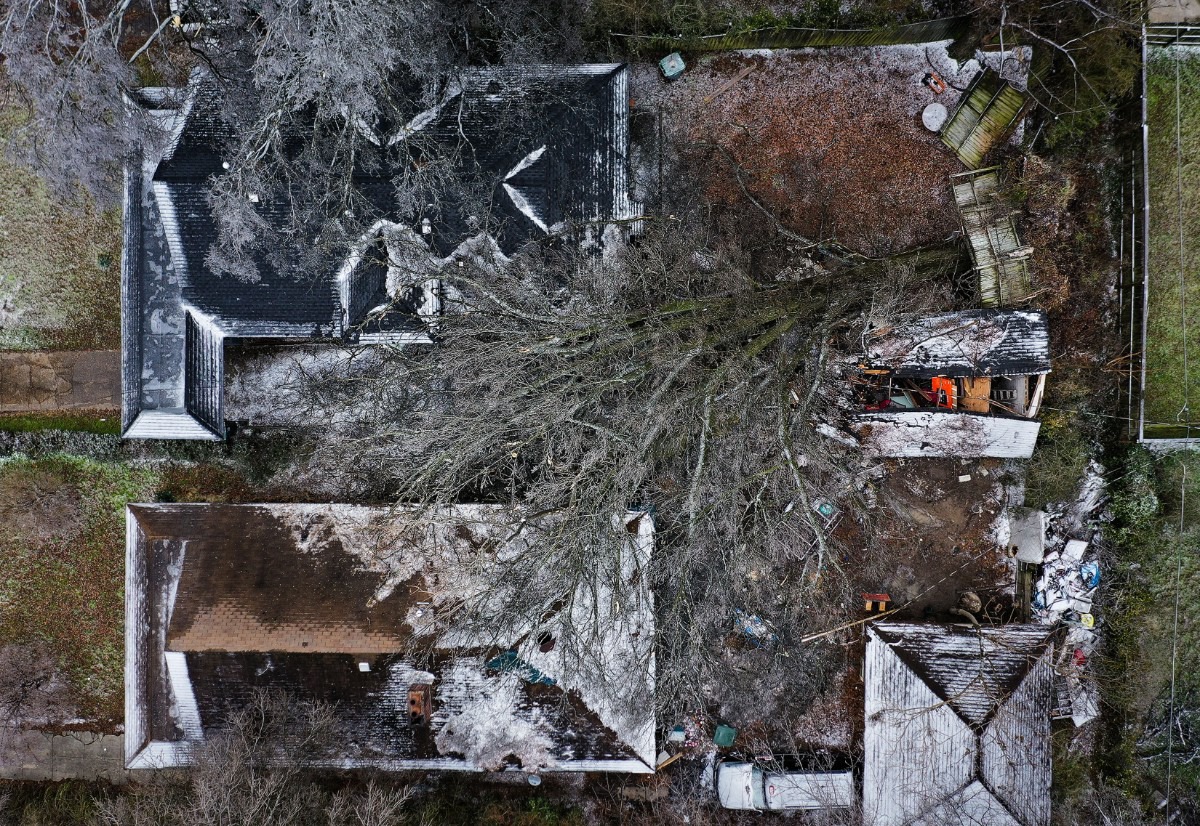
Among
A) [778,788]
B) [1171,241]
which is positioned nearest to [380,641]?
[778,788]

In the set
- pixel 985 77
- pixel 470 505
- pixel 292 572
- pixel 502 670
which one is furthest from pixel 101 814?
pixel 985 77

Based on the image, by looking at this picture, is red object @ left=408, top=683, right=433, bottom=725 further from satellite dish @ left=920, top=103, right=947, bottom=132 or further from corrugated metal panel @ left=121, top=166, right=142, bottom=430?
satellite dish @ left=920, top=103, right=947, bottom=132

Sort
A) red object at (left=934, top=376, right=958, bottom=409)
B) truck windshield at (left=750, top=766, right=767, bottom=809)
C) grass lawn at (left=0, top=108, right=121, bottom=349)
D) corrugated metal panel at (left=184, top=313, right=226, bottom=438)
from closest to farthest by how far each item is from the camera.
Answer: corrugated metal panel at (left=184, top=313, right=226, bottom=438)
red object at (left=934, top=376, right=958, bottom=409)
truck windshield at (left=750, top=766, right=767, bottom=809)
grass lawn at (left=0, top=108, right=121, bottom=349)

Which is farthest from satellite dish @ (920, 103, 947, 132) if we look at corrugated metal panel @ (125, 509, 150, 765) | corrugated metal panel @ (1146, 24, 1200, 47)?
corrugated metal panel @ (125, 509, 150, 765)

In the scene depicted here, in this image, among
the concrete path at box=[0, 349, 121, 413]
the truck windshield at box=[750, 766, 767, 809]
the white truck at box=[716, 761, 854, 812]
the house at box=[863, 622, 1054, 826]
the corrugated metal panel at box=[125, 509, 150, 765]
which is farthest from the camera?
the concrete path at box=[0, 349, 121, 413]

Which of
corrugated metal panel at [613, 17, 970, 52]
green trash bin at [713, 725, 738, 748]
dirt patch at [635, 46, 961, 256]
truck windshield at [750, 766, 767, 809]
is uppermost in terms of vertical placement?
corrugated metal panel at [613, 17, 970, 52]

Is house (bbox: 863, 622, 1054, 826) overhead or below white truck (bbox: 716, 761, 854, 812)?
overhead

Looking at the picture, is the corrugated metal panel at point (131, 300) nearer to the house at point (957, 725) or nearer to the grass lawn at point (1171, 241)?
the house at point (957, 725)
